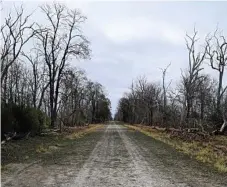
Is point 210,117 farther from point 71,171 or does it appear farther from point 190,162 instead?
point 71,171

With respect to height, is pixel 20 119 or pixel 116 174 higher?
pixel 20 119

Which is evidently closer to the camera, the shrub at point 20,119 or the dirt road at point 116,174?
the dirt road at point 116,174

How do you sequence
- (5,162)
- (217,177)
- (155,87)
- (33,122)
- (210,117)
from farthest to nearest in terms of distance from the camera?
(155,87) → (210,117) → (33,122) → (5,162) → (217,177)

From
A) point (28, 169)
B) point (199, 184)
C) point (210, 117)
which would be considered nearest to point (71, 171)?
point (28, 169)

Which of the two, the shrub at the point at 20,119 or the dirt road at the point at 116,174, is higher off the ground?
the shrub at the point at 20,119

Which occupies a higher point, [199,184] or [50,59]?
[50,59]

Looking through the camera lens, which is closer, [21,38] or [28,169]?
[28,169]

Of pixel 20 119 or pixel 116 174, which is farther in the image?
pixel 20 119

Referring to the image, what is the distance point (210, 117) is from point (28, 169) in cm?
2674

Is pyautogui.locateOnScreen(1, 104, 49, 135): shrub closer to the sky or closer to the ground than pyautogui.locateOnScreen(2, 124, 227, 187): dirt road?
closer to the sky

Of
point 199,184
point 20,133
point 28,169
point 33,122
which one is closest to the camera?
point 199,184

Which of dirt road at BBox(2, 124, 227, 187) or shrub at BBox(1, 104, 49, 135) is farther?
shrub at BBox(1, 104, 49, 135)

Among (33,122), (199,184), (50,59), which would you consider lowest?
(199,184)

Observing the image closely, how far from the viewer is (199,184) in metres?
9.34
